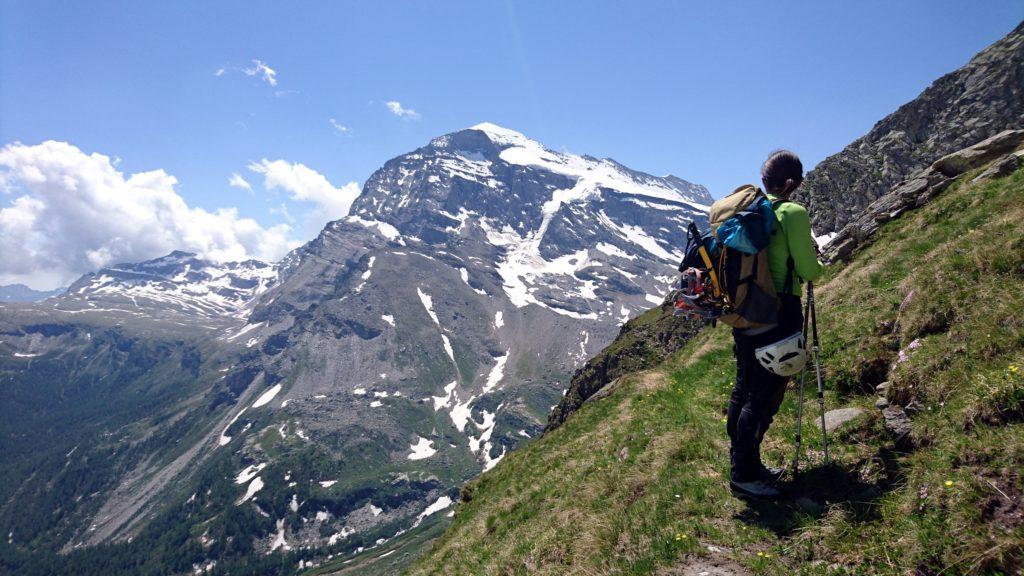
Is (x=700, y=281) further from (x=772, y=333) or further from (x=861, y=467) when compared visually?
(x=861, y=467)

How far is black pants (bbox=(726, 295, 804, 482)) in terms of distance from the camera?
302 inches

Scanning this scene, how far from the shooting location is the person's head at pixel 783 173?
800 cm

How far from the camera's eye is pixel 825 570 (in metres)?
5.89

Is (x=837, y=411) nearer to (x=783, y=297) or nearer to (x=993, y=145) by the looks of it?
(x=783, y=297)

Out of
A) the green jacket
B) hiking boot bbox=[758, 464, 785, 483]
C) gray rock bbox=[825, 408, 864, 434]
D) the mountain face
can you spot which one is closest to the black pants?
hiking boot bbox=[758, 464, 785, 483]

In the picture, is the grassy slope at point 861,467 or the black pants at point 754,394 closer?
the grassy slope at point 861,467

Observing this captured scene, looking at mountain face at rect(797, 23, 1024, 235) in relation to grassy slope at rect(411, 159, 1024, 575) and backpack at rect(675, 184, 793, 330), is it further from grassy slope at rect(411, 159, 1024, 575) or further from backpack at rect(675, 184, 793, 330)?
backpack at rect(675, 184, 793, 330)

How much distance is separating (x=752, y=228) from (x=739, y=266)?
2.14 feet

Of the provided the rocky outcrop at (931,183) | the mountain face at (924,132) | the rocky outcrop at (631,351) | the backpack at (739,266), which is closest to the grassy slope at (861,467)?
the backpack at (739,266)

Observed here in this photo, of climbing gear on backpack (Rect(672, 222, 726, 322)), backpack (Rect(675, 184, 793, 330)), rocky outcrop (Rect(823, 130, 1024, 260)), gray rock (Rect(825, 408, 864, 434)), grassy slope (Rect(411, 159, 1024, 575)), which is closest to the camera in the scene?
grassy slope (Rect(411, 159, 1024, 575))

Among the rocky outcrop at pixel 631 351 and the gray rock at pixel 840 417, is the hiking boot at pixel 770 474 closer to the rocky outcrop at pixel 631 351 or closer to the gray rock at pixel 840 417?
the gray rock at pixel 840 417

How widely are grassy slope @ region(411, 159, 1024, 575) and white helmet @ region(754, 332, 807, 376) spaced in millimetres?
1830

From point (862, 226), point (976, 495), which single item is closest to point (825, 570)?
point (976, 495)

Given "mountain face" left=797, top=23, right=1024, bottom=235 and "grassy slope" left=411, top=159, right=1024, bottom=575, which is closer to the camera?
"grassy slope" left=411, top=159, right=1024, bottom=575
